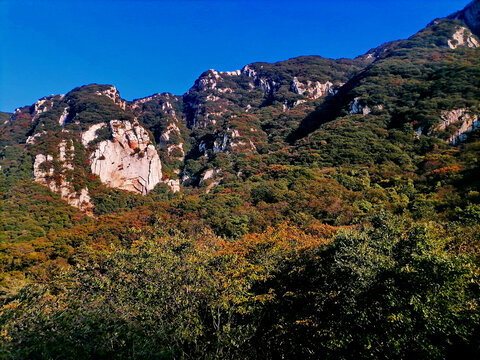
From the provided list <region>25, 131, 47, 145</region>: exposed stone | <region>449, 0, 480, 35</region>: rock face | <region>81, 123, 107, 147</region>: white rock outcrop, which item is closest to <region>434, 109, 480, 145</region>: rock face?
<region>81, 123, 107, 147</region>: white rock outcrop

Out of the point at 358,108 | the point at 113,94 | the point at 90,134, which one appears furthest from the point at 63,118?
the point at 358,108

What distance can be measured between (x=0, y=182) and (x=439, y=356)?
108 meters

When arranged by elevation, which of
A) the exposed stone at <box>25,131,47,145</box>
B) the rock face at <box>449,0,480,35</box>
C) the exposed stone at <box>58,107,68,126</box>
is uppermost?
the rock face at <box>449,0,480,35</box>

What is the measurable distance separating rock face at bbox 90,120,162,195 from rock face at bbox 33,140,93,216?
13.1 m

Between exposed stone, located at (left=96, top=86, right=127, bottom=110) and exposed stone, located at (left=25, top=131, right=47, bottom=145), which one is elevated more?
exposed stone, located at (left=96, top=86, right=127, bottom=110)

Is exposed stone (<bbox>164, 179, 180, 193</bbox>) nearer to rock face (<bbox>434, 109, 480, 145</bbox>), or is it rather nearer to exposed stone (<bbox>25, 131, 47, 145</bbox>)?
exposed stone (<bbox>25, 131, 47, 145</bbox>)

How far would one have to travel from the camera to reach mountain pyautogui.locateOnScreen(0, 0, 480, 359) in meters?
11.1

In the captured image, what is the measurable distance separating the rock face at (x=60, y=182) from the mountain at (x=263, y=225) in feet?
1.76

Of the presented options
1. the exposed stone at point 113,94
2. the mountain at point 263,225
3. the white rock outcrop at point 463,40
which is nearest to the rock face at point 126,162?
the mountain at point 263,225

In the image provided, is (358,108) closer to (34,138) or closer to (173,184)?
(173,184)

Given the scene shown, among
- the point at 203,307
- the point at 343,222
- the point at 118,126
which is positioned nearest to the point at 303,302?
the point at 203,307

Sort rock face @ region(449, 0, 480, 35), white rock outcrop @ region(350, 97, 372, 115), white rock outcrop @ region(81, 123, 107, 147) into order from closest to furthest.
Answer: white rock outcrop @ region(350, 97, 372, 115) → white rock outcrop @ region(81, 123, 107, 147) → rock face @ region(449, 0, 480, 35)

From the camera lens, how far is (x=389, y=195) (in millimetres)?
54344

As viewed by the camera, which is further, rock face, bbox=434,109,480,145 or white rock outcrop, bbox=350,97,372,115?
white rock outcrop, bbox=350,97,372,115
